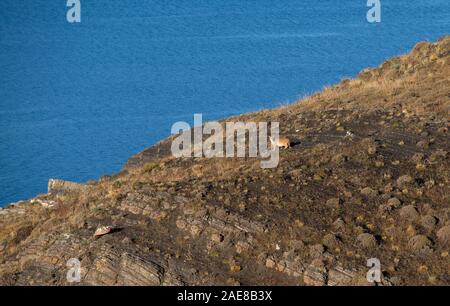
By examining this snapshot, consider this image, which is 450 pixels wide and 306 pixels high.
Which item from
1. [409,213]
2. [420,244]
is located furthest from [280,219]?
[420,244]

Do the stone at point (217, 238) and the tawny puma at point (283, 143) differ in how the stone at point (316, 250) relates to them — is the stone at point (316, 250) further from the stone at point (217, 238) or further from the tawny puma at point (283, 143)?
the tawny puma at point (283, 143)

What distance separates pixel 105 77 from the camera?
132375 millimetres

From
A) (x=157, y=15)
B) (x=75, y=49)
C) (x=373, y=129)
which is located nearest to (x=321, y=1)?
(x=157, y=15)

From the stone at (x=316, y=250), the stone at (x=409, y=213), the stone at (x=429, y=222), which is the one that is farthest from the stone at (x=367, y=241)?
the stone at (x=429, y=222)

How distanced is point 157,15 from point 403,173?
490 feet

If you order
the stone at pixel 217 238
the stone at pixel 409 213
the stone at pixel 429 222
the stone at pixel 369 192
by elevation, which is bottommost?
the stone at pixel 217 238

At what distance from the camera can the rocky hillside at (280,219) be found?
24.3m

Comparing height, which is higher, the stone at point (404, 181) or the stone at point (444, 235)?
the stone at point (404, 181)

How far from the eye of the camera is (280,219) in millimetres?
26234

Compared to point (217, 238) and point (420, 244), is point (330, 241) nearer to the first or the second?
point (420, 244)

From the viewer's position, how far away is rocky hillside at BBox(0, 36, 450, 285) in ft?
79.7

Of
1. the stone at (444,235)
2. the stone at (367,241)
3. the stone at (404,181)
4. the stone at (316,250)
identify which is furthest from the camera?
the stone at (404,181)
